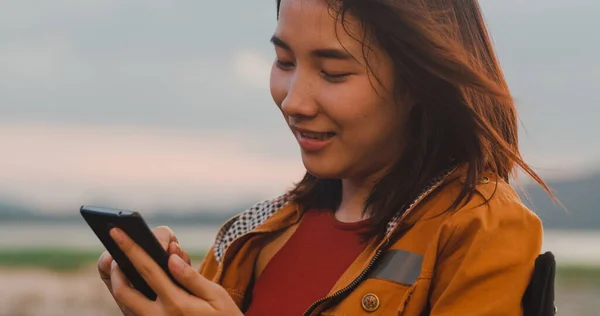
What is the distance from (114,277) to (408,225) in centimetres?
66

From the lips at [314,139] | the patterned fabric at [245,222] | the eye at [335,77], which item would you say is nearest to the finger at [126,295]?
the patterned fabric at [245,222]

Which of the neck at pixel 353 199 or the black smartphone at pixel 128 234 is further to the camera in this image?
the neck at pixel 353 199

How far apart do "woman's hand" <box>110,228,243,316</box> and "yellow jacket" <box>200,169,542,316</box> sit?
194 mm

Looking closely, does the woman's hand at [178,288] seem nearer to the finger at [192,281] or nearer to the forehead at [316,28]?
the finger at [192,281]

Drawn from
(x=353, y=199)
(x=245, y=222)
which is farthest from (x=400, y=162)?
(x=245, y=222)

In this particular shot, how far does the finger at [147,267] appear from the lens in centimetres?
221

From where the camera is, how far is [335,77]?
7.35 ft

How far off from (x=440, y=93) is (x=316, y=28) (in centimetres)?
30

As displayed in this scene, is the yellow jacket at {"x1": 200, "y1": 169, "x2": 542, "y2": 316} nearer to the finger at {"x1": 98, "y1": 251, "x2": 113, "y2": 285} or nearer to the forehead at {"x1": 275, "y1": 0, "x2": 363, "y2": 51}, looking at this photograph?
the forehead at {"x1": 275, "y1": 0, "x2": 363, "y2": 51}

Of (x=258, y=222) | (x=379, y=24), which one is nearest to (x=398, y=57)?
(x=379, y=24)

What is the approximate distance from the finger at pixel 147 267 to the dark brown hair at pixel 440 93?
0.47 m

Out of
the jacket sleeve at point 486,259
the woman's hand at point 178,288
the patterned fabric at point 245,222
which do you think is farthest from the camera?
the patterned fabric at point 245,222

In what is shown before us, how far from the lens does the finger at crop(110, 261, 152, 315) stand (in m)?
2.28

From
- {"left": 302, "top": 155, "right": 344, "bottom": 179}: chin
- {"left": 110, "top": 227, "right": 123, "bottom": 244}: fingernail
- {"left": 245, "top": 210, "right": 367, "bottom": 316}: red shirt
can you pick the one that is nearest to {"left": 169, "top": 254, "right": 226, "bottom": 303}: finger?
{"left": 110, "top": 227, "right": 123, "bottom": 244}: fingernail
